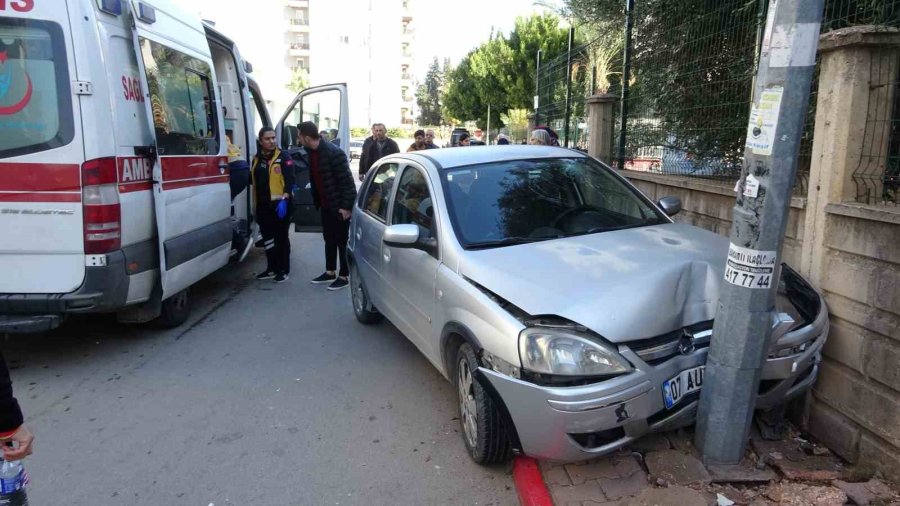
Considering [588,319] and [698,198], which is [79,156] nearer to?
[588,319]

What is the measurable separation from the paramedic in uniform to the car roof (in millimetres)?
3114

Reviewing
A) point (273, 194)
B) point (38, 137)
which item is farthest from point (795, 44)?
point (273, 194)

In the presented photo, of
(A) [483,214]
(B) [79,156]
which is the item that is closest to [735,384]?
(A) [483,214]

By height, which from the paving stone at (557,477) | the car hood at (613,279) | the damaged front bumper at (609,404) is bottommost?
the paving stone at (557,477)

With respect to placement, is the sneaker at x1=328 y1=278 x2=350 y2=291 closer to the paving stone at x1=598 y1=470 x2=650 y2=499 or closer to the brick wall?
the paving stone at x1=598 y1=470 x2=650 y2=499

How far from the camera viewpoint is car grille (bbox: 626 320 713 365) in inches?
A: 108

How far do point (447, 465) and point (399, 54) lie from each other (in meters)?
81.8

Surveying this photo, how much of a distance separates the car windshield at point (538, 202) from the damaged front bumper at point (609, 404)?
1.06m

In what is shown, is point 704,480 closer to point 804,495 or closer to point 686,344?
point 804,495

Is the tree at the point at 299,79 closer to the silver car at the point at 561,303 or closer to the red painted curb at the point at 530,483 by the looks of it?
the silver car at the point at 561,303

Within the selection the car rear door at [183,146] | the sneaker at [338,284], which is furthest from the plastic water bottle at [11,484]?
the sneaker at [338,284]

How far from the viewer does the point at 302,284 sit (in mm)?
7492

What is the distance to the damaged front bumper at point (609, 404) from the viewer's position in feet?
8.64

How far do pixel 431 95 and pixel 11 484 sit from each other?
7713 centimetres
